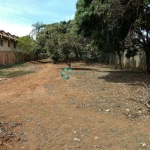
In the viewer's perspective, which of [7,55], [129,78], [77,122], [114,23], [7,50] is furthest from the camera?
[7,50]

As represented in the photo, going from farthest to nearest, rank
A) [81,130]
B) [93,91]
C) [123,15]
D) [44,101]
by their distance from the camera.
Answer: [123,15] → [93,91] → [44,101] → [81,130]

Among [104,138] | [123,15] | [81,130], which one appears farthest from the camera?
[123,15]

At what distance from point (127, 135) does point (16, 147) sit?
2342 millimetres

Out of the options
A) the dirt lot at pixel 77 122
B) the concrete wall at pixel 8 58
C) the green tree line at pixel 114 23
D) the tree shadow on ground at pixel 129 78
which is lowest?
the dirt lot at pixel 77 122

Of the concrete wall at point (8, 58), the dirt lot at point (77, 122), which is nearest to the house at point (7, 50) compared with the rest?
the concrete wall at point (8, 58)

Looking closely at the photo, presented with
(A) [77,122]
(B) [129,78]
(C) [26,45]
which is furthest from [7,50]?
(A) [77,122]

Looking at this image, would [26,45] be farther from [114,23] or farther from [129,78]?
[114,23]

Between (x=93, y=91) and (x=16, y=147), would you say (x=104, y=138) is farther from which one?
(x=93, y=91)

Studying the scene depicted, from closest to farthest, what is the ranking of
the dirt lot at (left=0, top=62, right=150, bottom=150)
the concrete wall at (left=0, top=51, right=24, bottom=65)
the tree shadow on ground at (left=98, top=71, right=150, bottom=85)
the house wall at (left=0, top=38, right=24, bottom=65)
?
the dirt lot at (left=0, top=62, right=150, bottom=150)
the tree shadow on ground at (left=98, top=71, right=150, bottom=85)
the concrete wall at (left=0, top=51, right=24, bottom=65)
the house wall at (left=0, top=38, right=24, bottom=65)

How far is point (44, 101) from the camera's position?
27.6 feet

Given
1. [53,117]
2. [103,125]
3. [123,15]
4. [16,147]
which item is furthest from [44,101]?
[123,15]

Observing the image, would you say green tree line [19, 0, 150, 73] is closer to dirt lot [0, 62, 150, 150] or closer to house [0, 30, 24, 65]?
dirt lot [0, 62, 150, 150]

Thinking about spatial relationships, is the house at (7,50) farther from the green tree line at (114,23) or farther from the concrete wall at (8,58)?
the green tree line at (114,23)

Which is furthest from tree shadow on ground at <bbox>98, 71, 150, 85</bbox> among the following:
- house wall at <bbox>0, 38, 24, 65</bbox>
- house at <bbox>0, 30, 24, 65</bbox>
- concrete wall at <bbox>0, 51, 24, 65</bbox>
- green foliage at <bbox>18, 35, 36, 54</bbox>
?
green foliage at <bbox>18, 35, 36, 54</bbox>
